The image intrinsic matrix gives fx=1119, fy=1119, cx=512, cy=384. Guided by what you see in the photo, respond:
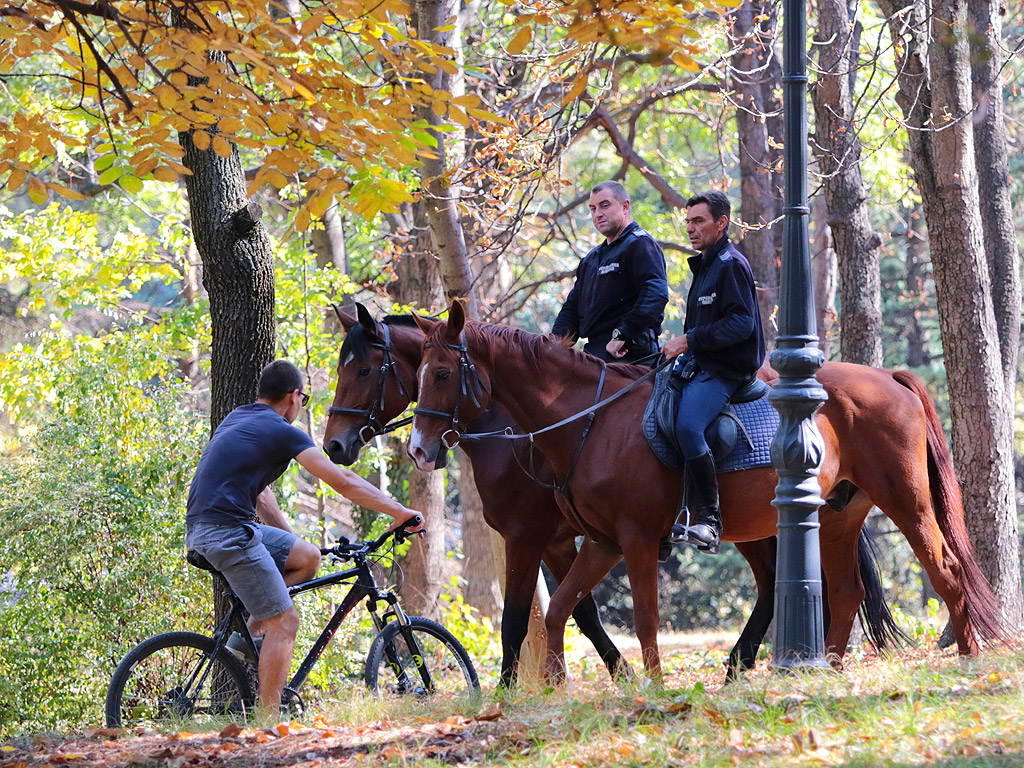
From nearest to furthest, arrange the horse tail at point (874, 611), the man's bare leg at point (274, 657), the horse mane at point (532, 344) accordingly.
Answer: the man's bare leg at point (274, 657), the horse mane at point (532, 344), the horse tail at point (874, 611)

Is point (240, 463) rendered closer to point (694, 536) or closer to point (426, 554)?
point (694, 536)

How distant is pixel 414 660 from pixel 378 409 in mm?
1824

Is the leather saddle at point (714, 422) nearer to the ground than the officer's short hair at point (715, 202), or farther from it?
nearer to the ground

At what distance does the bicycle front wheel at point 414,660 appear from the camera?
23.8 feet

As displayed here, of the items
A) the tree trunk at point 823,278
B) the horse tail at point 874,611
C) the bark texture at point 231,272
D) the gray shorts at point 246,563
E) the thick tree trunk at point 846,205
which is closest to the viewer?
the gray shorts at point 246,563

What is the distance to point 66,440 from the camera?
10.5m

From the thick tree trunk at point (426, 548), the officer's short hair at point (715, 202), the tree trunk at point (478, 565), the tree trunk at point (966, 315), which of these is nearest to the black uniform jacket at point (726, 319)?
the officer's short hair at point (715, 202)

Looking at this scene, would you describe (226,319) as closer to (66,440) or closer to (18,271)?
(66,440)

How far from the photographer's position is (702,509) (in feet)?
23.3

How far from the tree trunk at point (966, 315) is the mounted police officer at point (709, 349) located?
393 cm

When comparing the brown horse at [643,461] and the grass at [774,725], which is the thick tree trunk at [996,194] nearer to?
the brown horse at [643,461]

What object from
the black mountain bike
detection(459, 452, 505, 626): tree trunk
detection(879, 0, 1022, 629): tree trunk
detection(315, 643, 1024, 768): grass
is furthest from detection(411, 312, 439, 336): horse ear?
detection(459, 452, 505, 626): tree trunk

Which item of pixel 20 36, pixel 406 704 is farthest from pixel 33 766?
pixel 20 36

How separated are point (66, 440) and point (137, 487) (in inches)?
35.0
